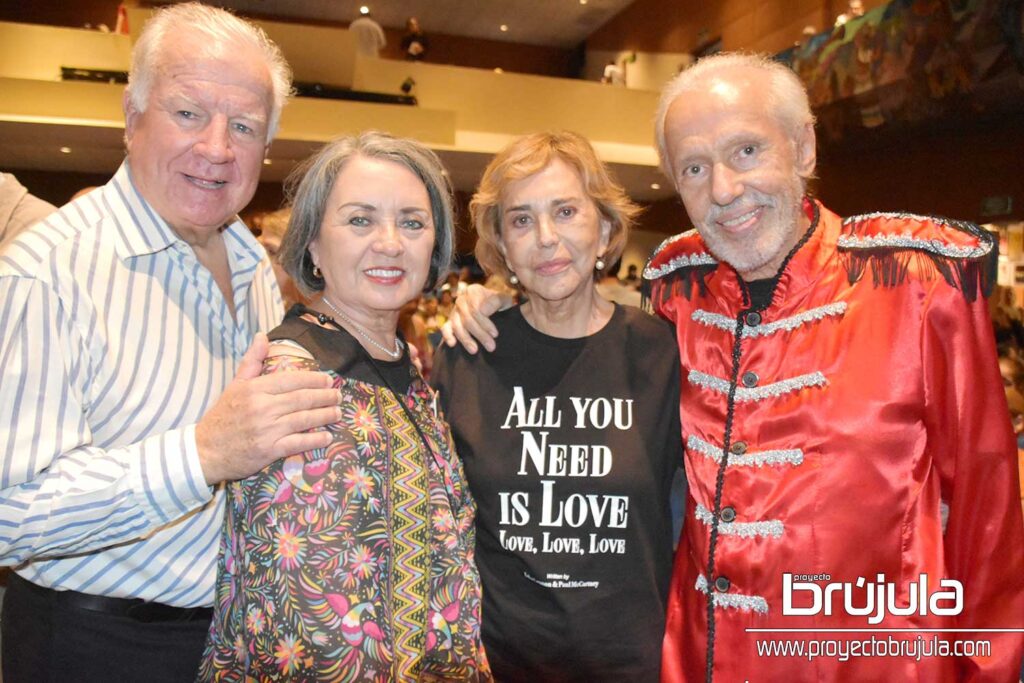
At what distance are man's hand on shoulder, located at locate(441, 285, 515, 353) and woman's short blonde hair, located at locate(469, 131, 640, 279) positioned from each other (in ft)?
0.44

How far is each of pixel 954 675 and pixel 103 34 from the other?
41.2 feet

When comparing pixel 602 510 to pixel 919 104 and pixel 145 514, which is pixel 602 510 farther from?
pixel 919 104

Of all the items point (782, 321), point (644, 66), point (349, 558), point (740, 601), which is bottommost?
point (740, 601)

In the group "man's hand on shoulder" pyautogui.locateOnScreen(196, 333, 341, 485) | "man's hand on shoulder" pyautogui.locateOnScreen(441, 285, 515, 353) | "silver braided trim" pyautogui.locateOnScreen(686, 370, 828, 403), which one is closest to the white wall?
"man's hand on shoulder" pyautogui.locateOnScreen(441, 285, 515, 353)

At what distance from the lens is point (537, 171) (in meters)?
2.01

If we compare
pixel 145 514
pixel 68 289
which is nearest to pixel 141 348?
pixel 68 289

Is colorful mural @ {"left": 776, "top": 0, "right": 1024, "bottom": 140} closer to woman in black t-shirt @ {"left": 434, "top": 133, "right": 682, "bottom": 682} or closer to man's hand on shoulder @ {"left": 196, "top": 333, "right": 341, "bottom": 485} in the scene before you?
woman in black t-shirt @ {"left": 434, "top": 133, "right": 682, "bottom": 682}

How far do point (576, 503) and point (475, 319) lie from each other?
54cm

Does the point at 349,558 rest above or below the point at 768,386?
below

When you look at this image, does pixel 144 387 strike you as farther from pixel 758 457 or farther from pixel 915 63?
pixel 915 63

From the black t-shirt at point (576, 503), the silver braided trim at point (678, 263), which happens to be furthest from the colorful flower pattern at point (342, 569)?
the silver braided trim at point (678, 263)

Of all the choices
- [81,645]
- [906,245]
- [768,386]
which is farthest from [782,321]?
[81,645]

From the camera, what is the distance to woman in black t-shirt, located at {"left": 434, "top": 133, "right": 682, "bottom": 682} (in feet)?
5.88

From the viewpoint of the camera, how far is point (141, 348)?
1.56 metres
